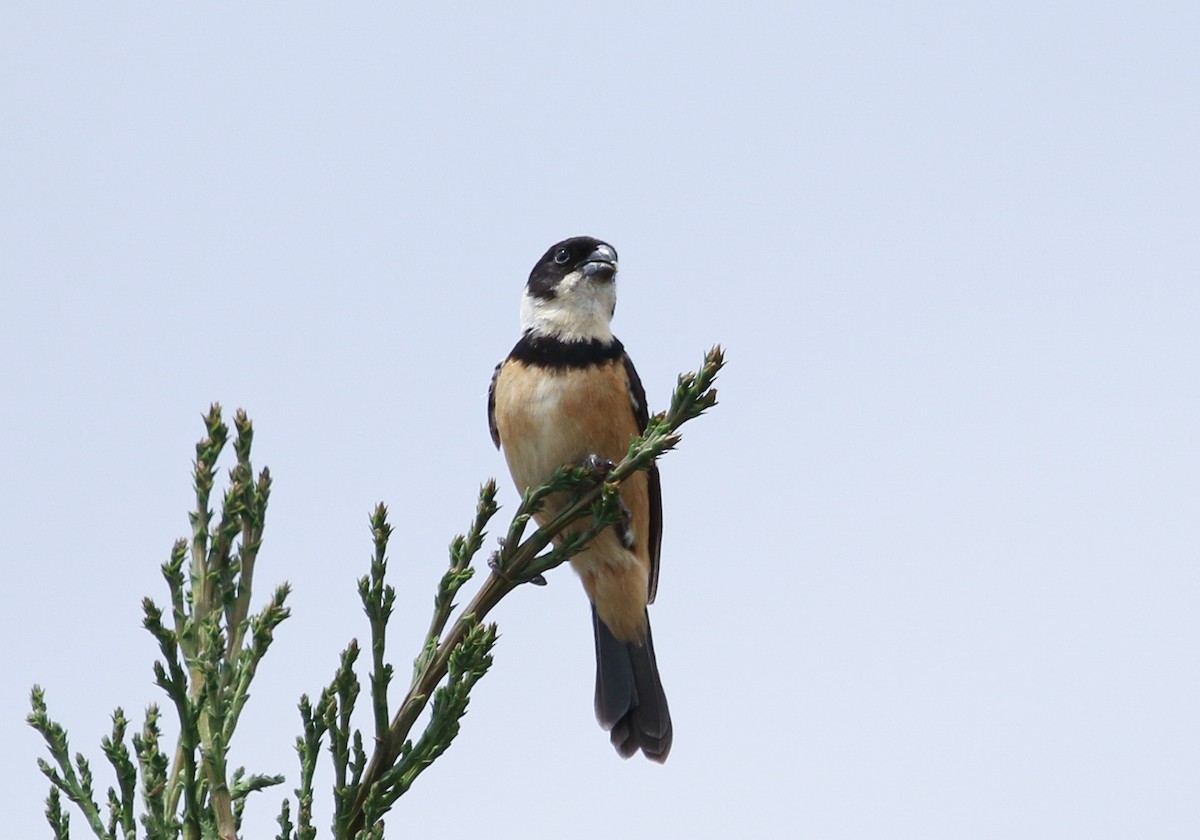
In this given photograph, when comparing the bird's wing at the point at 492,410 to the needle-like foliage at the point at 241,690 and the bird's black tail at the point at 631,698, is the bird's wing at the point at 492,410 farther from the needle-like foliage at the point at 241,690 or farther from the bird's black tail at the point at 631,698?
the needle-like foliage at the point at 241,690

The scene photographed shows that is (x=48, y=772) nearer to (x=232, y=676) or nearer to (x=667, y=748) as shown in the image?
(x=232, y=676)

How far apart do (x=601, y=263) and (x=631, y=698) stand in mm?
2193

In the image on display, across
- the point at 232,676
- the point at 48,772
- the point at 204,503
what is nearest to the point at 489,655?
the point at 232,676

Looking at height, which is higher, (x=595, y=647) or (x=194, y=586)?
(x=595, y=647)

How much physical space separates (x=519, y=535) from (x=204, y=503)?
0.89 meters

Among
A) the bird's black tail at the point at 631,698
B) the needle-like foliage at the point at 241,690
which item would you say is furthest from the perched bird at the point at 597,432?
the needle-like foliage at the point at 241,690

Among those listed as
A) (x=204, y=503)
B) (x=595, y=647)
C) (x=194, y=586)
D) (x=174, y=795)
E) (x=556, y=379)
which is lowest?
(x=174, y=795)

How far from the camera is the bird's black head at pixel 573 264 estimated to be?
638 cm

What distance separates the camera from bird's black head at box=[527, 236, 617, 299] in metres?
6.38

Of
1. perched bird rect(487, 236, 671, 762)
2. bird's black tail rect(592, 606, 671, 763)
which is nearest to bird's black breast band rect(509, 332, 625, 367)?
perched bird rect(487, 236, 671, 762)

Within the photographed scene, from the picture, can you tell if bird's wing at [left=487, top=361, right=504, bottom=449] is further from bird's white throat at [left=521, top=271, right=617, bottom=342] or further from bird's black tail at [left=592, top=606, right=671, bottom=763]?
bird's black tail at [left=592, top=606, right=671, bottom=763]

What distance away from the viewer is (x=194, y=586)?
10.7ft

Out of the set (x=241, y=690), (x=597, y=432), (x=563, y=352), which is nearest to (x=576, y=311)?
(x=563, y=352)

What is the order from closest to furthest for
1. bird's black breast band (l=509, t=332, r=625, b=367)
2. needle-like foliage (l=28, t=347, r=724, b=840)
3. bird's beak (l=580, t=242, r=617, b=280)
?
needle-like foliage (l=28, t=347, r=724, b=840)
bird's black breast band (l=509, t=332, r=625, b=367)
bird's beak (l=580, t=242, r=617, b=280)
